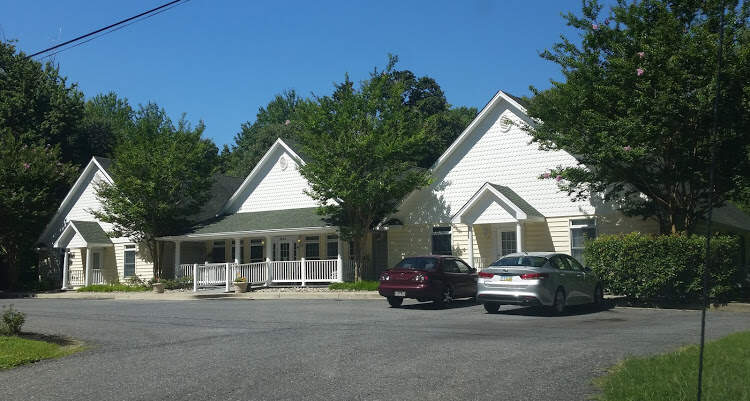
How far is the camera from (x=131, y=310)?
2062 centimetres

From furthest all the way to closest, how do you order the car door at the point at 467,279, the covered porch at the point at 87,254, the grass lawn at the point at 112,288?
the covered porch at the point at 87,254 < the grass lawn at the point at 112,288 < the car door at the point at 467,279

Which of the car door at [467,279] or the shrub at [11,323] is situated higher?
the car door at [467,279]

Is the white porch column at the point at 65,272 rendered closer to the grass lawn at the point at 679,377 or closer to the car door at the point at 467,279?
the car door at the point at 467,279

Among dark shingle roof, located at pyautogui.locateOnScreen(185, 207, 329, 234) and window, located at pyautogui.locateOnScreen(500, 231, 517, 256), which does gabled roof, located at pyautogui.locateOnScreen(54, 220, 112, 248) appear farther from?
window, located at pyautogui.locateOnScreen(500, 231, 517, 256)

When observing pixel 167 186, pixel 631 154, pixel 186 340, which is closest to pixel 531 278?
pixel 631 154

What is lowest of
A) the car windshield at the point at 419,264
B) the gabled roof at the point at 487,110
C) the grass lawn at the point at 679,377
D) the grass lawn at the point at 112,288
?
the grass lawn at the point at 679,377

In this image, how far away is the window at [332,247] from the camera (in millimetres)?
30683

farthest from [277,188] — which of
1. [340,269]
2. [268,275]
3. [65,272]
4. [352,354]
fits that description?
[352,354]

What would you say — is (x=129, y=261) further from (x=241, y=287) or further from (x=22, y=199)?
(x=241, y=287)

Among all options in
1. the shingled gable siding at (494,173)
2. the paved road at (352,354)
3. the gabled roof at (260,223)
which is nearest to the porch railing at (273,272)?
the gabled roof at (260,223)

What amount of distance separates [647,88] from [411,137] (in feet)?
34.2

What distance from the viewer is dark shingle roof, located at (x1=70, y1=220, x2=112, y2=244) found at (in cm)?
3541

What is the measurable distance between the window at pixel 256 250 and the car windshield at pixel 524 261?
60.4ft

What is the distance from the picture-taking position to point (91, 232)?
36000 mm
